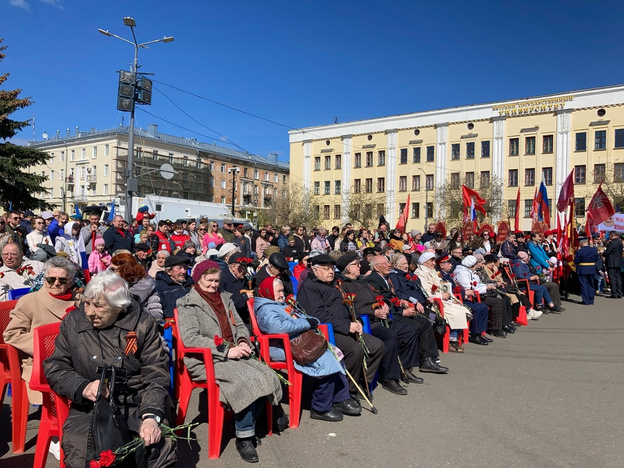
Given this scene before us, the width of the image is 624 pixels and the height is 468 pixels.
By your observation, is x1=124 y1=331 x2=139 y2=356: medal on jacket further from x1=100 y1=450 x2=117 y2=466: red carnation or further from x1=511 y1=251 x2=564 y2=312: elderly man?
x1=511 y1=251 x2=564 y2=312: elderly man

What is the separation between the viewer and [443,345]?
7.50 metres

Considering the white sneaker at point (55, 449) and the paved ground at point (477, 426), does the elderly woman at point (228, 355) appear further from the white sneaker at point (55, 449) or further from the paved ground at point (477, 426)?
the white sneaker at point (55, 449)

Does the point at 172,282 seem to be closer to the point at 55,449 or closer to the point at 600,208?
the point at 55,449

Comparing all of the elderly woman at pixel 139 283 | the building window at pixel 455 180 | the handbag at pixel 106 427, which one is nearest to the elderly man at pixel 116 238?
the elderly woman at pixel 139 283

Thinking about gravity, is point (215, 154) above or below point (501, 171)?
above

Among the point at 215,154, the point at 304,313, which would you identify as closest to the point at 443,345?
the point at 304,313

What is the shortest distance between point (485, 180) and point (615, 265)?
3644 cm

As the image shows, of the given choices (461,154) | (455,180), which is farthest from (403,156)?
(455,180)

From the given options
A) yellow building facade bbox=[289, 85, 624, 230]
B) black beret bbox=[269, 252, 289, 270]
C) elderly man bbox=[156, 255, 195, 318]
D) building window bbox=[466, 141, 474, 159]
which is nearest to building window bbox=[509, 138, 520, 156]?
yellow building facade bbox=[289, 85, 624, 230]

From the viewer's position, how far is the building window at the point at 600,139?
4431 cm

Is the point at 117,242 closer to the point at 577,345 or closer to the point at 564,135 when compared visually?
the point at 577,345

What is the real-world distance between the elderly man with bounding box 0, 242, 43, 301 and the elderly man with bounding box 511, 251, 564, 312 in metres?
9.47

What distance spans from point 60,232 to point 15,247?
6867 millimetres

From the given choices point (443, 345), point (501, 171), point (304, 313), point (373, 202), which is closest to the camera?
point (304, 313)
